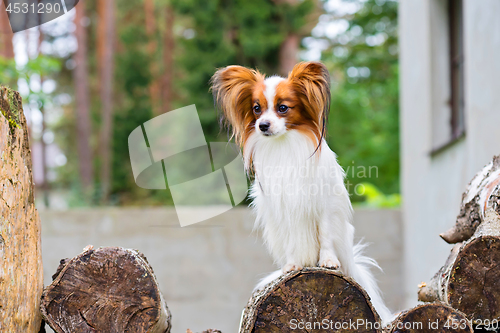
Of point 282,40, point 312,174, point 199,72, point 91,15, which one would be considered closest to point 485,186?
point 312,174

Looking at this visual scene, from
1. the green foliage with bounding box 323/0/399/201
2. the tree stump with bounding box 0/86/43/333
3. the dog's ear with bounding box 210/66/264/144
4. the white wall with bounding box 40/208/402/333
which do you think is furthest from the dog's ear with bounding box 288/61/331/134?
the green foliage with bounding box 323/0/399/201

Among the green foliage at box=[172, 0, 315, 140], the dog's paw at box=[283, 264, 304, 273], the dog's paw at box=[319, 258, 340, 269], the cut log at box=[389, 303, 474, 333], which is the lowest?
the cut log at box=[389, 303, 474, 333]

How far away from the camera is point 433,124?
20.7 feet

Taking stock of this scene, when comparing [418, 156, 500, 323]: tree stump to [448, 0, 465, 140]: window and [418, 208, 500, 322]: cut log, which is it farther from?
[448, 0, 465, 140]: window

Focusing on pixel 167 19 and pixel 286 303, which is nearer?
pixel 286 303

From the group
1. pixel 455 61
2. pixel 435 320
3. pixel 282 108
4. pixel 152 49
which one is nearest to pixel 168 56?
pixel 152 49

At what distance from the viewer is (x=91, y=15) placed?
18641 millimetres

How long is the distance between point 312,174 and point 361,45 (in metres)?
11.7

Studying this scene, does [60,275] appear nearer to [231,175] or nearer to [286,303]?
[286,303]

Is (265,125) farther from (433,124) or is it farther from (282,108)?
(433,124)

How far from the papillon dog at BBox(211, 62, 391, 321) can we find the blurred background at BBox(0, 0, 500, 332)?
35.6 inches

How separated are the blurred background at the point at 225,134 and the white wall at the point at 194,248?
18 millimetres

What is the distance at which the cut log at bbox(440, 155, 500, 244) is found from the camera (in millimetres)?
2600

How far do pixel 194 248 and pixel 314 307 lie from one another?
16.8 ft
